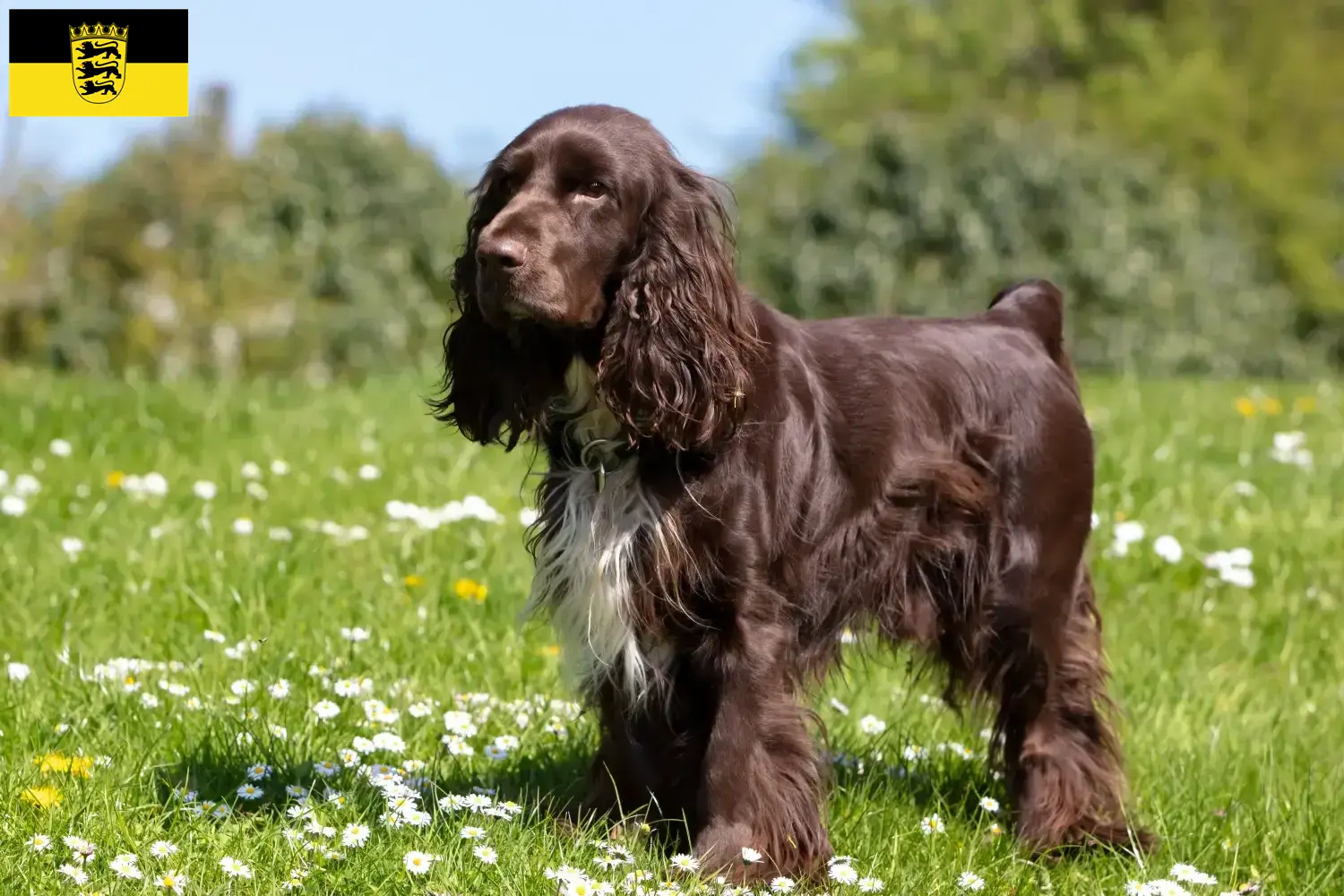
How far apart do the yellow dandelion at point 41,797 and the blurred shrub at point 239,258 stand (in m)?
8.20

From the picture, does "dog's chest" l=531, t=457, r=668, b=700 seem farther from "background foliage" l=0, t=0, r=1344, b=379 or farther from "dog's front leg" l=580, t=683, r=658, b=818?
"background foliage" l=0, t=0, r=1344, b=379

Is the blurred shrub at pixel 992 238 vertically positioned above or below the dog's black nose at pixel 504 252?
below

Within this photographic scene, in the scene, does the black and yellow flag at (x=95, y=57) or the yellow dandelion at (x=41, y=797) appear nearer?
the yellow dandelion at (x=41, y=797)

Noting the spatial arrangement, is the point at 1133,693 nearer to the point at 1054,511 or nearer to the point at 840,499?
the point at 1054,511

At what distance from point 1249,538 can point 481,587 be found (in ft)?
10.9

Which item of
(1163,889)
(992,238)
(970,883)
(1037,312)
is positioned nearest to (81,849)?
(970,883)

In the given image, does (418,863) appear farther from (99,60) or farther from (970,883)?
(99,60)

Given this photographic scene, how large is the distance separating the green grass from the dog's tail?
1058 millimetres

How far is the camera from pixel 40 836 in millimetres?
2938

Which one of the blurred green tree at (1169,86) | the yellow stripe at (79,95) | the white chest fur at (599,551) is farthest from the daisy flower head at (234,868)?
the blurred green tree at (1169,86)

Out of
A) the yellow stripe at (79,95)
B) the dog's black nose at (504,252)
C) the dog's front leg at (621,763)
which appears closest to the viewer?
the dog's black nose at (504,252)

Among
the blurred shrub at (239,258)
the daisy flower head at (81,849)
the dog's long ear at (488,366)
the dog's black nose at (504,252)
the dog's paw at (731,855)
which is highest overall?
the dog's black nose at (504,252)

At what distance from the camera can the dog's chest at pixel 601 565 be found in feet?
11.0

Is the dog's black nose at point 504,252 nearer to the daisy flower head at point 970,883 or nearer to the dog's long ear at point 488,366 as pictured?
the dog's long ear at point 488,366
